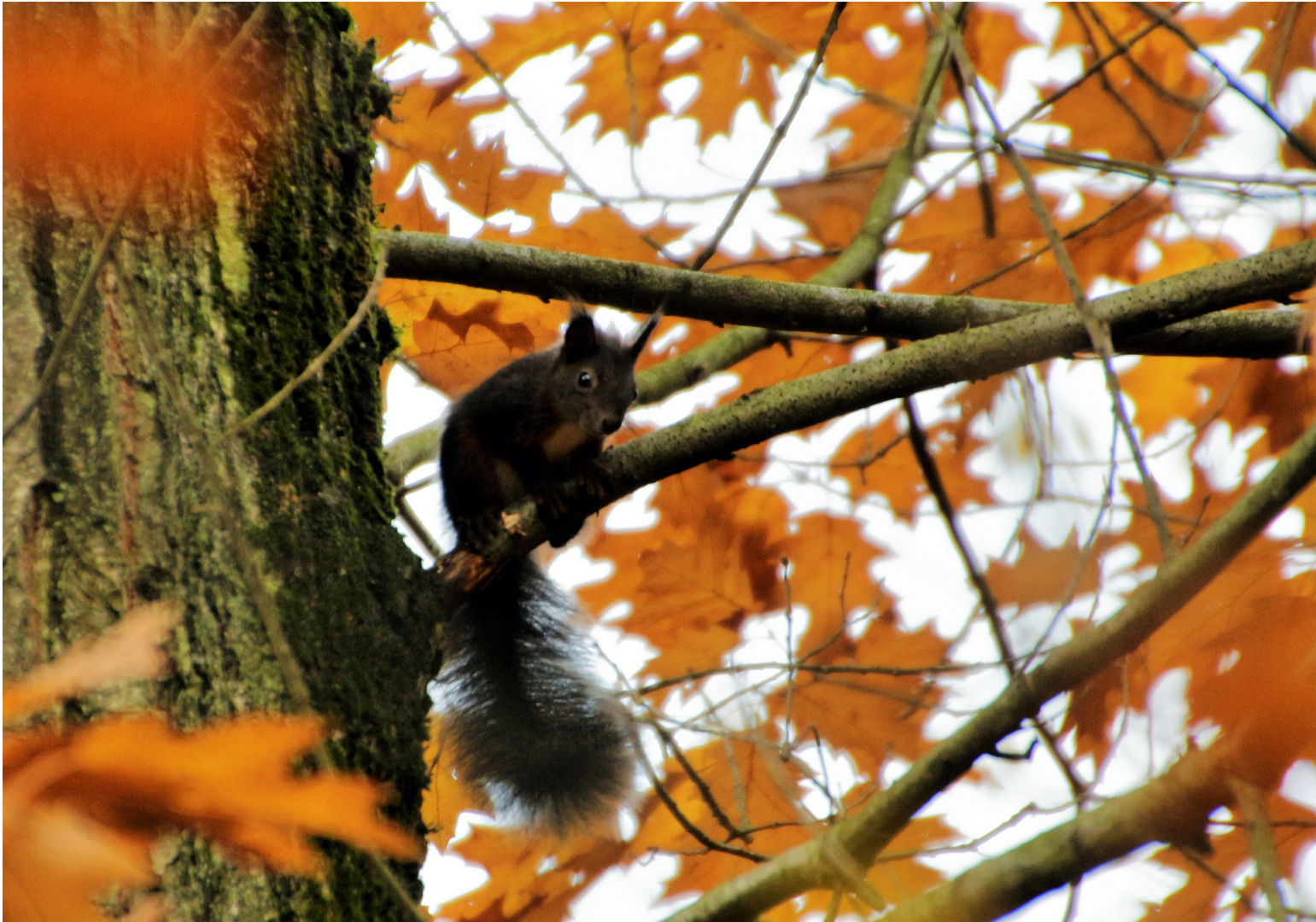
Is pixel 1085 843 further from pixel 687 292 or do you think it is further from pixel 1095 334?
pixel 687 292

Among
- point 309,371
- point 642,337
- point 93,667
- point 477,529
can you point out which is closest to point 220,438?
point 309,371

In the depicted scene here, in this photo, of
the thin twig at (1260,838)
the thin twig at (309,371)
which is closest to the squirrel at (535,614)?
the thin twig at (309,371)

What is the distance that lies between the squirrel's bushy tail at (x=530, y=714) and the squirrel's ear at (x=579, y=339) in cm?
96

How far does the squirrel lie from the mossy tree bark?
850mm

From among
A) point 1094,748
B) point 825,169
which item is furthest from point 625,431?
point 1094,748

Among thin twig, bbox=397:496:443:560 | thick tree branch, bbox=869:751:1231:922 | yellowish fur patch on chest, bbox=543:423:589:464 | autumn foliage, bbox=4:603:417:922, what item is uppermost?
yellowish fur patch on chest, bbox=543:423:589:464

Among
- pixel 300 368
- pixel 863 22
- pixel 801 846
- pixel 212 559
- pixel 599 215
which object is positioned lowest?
pixel 801 846

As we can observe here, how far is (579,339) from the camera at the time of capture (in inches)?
157

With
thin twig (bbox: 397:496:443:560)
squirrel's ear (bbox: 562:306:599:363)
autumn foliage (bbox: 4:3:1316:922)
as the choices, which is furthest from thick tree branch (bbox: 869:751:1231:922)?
squirrel's ear (bbox: 562:306:599:363)

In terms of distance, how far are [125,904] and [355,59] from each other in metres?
1.60

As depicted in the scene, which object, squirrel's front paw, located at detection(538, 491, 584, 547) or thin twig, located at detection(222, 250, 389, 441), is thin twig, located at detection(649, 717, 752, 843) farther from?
thin twig, located at detection(222, 250, 389, 441)

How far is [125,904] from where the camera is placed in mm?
1202

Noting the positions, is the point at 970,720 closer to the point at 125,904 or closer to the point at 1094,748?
the point at 125,904

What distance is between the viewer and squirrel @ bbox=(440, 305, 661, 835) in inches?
108
